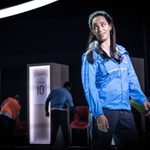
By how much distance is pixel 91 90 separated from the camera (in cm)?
321

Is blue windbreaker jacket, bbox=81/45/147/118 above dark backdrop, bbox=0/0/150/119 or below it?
below

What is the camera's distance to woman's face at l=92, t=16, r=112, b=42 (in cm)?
379

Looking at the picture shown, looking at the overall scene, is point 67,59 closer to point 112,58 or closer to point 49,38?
point 49,38

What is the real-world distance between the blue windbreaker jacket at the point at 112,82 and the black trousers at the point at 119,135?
0.52 ft

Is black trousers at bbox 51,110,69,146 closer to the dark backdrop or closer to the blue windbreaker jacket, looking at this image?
the dark backdrop

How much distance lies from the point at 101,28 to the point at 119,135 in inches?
48.1

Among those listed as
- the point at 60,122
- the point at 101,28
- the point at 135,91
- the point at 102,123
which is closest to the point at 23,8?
the point at 101,28

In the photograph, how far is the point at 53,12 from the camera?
8.12 meters

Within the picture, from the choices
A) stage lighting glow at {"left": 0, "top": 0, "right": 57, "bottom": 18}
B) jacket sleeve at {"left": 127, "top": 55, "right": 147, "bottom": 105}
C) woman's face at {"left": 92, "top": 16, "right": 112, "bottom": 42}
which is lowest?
jacket sleeve at {"left": 127, "top": 55, "right": 147, "bottom": 105}

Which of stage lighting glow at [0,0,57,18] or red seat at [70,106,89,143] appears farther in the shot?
red seat at [70,106,89,143]

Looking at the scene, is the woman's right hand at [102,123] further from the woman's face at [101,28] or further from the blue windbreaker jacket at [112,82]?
the woman's face at [101,28]

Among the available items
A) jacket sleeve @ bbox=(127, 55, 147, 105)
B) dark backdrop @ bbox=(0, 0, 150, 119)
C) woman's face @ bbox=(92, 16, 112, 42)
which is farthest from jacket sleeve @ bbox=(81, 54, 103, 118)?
dark backdrop @ bbox=(0, 0, 150, 119)

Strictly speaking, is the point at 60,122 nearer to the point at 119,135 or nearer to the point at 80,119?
the point at 80,119

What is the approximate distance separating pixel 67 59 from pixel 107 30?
4.98 m
